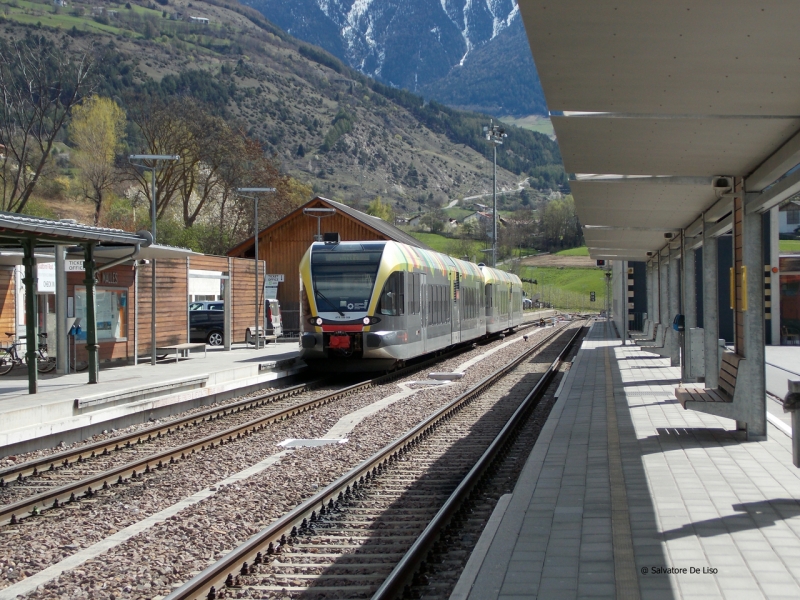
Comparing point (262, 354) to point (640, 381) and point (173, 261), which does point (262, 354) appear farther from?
point (640, 381)

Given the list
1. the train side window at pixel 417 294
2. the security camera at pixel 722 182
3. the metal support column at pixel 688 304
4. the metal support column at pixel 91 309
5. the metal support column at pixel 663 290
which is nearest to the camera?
the security camera at pixel 722 182

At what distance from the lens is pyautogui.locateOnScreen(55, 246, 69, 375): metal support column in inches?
702

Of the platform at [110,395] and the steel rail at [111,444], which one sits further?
the platform at [110,395]

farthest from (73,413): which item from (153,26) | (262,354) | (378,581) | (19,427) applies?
(153,26)

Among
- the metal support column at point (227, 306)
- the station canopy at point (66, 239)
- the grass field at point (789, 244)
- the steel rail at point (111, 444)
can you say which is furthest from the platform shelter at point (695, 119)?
the grass field at point (789, 244)

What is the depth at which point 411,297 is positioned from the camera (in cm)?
2133

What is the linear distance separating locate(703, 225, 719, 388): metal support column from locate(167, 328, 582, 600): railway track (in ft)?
9.87

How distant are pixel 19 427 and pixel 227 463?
3.38 m

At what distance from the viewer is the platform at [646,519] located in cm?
532

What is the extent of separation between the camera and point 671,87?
6746mm

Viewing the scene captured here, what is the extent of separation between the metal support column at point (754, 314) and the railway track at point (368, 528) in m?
3.00

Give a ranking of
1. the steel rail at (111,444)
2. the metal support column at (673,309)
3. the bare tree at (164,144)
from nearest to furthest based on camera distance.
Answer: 1. the steel rail at (111,444)
2. the metal support column at (673,309)
3. the bare tree at (164,144)

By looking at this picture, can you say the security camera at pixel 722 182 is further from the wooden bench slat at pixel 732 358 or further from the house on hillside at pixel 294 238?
the house on hillside at pixel 294 238

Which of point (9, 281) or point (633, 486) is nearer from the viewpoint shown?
point (633, 486)
